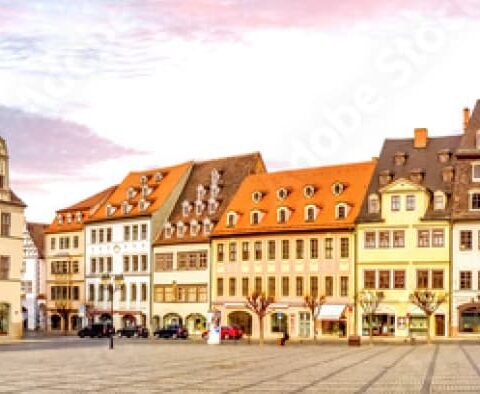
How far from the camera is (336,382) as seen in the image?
33812mm

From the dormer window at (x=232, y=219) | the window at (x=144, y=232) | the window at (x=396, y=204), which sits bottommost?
the window at (x=144, y=232)

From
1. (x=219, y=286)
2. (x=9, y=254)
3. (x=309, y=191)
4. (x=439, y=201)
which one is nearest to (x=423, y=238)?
(x=439, y=201)

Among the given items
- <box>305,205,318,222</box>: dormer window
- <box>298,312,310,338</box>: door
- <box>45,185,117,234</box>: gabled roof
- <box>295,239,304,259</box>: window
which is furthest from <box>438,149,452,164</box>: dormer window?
<box>45,185,117,234</box>: gabled roof

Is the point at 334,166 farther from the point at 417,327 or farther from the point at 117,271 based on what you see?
the point at 117,271

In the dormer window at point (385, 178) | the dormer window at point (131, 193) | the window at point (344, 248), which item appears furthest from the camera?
the dormer window at point (131, 193)

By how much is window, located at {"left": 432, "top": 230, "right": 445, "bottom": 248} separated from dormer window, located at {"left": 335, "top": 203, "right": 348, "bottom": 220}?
27.1 ft

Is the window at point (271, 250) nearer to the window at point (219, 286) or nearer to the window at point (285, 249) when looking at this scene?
the window at point (285, 249)

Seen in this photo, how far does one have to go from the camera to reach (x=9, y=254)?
77.7 m

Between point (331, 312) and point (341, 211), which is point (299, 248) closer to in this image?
point (341, 211)

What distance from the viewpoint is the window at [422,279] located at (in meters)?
80.5

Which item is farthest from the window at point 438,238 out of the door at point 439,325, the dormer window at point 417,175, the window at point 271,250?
the window at point 271,250

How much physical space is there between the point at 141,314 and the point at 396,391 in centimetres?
7186

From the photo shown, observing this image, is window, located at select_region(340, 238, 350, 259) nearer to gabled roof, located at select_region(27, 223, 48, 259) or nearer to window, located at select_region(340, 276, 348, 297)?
window, located at select_region(340, 276, 348, 297)

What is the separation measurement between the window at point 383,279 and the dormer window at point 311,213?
322 inches
